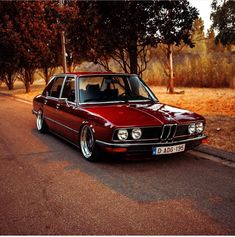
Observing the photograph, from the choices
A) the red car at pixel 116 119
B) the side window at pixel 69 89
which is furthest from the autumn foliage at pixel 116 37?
the side window at pixel 69 89

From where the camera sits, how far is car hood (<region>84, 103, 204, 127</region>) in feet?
17.9

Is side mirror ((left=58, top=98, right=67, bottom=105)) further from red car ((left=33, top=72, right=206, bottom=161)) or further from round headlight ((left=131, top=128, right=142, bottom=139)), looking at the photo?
round headlight ((left=131, top=128, right=142, bottom=139))

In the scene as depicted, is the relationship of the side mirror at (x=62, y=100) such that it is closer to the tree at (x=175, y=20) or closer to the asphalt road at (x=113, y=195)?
the asphalt road at (x=113, y=195)

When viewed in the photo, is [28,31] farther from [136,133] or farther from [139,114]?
[136,133]

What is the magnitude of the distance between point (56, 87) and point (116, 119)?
3129 mm

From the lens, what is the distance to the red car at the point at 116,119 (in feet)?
17.8

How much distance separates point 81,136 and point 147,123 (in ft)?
4.59

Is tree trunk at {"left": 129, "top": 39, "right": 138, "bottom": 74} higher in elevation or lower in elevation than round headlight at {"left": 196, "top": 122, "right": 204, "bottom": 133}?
higher

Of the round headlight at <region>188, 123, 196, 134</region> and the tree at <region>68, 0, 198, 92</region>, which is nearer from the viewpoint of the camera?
the round headlight at <region>188, 123, 196, 134</region>

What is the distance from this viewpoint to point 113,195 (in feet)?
14.6

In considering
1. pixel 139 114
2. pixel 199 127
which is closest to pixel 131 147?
pixel 139 114

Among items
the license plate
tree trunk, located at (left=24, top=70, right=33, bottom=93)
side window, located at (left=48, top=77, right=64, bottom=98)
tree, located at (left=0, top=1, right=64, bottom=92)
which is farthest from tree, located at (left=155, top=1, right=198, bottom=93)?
tree trunk, located at (left=24, top=70, right=33, bottom=93)

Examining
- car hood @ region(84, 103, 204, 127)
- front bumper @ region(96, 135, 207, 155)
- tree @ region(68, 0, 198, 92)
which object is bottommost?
front bumper @ region(96, 135, 207, 155)

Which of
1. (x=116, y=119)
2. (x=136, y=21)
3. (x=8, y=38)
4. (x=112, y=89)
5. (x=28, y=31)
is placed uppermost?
(x=28, y=31)
